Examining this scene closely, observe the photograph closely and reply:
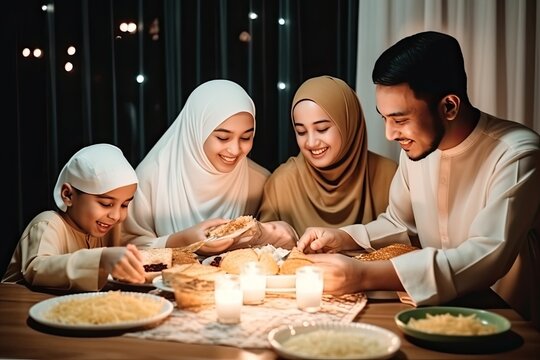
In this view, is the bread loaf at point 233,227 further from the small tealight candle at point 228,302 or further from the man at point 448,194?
the small tealight candle at point 228,302

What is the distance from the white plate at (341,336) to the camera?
1545 millimetres

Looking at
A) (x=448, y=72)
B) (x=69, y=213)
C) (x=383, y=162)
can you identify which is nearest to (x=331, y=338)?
(x=448, y=72)

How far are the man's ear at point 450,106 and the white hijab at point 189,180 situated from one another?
41.6 inches

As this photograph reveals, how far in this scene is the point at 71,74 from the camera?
4.04 metres

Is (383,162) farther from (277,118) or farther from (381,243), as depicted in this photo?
(277,118)

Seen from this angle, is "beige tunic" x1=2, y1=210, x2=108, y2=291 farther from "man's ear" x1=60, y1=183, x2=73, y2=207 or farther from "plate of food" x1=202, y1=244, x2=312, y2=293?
"plate of food" x1=202, y1=244, x2=312, y2=293

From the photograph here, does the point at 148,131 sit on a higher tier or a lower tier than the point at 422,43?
lower

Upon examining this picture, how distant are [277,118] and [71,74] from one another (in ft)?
4.22

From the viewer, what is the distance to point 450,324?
173 cm

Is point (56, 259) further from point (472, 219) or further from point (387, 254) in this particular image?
point (472, 219)

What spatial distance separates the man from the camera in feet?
6.86

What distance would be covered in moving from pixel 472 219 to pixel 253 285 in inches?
35.7

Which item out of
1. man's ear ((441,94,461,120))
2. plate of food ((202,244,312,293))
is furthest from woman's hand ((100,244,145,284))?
man's ear ((441,94,461,120))

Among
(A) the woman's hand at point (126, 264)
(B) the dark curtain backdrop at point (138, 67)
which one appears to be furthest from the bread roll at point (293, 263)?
(B) the dark curtain backdrop at point (138, 67)
